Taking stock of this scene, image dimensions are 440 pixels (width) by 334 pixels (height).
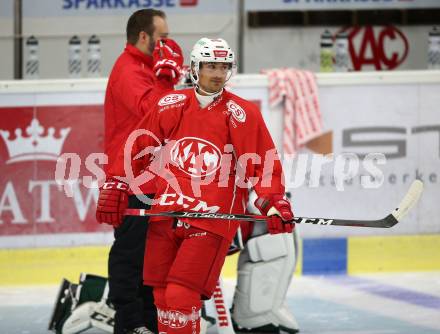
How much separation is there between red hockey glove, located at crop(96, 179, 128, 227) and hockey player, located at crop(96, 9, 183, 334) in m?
0.51

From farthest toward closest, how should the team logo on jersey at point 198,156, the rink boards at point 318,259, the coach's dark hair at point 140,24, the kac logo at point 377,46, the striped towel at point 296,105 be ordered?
the kac logo at point 377,46 → the striped towel at point 296,105 → the rink boards at point 318,259 → the coach's dark hair at point 140,24 → the team logo on jersey at point 198,156

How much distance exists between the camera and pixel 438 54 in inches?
335

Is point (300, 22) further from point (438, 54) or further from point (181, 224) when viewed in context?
point (181, 224)

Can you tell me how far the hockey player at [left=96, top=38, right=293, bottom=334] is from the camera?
17.0 ft

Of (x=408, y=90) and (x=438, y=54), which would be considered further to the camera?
(x=438, y=54)

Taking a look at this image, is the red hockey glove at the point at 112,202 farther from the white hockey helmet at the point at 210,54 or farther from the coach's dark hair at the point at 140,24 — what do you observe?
the coach's dark hair at the point at 140,24

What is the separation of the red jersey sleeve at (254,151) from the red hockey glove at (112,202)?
1.63ft

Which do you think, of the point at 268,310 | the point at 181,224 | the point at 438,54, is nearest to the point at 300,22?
the point at 438,54

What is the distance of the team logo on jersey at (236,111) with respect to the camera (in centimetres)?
526

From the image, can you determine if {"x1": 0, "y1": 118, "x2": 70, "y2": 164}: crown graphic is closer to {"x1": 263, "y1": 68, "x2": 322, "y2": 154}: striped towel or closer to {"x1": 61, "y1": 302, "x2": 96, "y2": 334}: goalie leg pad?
{"x1": 263, "y1": 68, "x2": 322, "y2": 154}: striped towel

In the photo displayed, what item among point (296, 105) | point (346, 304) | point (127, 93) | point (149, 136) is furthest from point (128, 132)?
point (296, 105)

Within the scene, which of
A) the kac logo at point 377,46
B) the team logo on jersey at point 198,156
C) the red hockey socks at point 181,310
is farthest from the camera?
the kac logo at point 377,46

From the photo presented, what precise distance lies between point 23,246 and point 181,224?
2605mm

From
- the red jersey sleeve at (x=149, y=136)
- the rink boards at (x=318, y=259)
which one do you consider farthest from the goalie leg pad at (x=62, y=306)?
the red jersey sleeve at (x=149, y=136)
